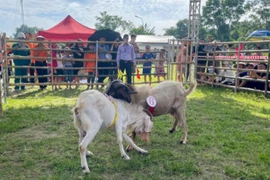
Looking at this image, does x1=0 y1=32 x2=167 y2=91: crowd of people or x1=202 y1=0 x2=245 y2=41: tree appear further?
x1=202 y1=0 x2=245 y2=41: tree

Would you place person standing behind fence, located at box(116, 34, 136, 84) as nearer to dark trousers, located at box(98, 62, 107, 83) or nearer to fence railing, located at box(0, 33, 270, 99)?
fence railing, located at box(0, 33, 270, 99)

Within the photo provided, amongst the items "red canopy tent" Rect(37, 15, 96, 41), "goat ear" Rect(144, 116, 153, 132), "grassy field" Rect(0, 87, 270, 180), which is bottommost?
"grassy field" Rect(0, 87, 270, 180)

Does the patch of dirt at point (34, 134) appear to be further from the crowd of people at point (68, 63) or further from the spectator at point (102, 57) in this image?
the spectator at point (102, 57)

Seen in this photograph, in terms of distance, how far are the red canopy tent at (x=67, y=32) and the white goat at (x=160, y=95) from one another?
12.2 m

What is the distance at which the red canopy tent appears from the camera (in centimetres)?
1587

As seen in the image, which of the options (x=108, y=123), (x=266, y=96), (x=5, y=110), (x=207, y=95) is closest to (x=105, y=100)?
(x=108, y=123)

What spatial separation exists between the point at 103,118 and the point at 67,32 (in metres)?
13.4

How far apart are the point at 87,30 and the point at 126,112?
13712mm

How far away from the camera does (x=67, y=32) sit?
1614cm

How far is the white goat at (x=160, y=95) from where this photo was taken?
419 cm

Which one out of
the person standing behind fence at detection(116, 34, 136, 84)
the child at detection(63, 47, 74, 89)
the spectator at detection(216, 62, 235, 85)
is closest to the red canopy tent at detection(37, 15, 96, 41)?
the child at detection(63, 47, 74, 89)

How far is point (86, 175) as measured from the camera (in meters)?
3.48

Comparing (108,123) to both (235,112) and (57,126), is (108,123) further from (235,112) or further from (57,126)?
(235,112)

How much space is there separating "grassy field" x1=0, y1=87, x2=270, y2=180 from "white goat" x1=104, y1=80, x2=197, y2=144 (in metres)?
0.47
